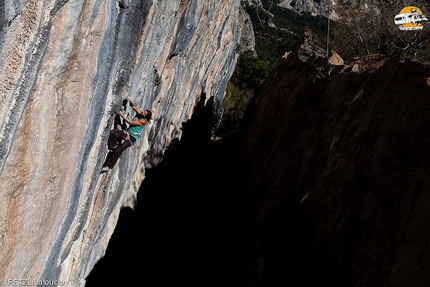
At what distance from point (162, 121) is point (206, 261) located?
512 cm

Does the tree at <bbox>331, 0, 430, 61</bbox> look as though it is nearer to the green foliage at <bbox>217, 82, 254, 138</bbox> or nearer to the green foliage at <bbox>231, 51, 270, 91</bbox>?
the green foliage at <bbox>217, 82, 254, 138</bbox>

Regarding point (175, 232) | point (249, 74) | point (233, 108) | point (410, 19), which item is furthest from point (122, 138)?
point (249, 74)

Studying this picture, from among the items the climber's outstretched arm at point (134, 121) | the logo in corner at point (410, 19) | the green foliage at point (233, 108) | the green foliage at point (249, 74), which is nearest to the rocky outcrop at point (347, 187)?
the logo in corner at point (410, 19)

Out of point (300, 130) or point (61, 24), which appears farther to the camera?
point (300, 130)

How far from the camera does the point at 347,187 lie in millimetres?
7391

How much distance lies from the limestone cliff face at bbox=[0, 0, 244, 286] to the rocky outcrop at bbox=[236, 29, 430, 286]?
419 cm

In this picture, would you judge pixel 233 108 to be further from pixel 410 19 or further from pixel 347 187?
pixel 347 187

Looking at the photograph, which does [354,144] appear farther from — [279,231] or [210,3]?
[210,3]

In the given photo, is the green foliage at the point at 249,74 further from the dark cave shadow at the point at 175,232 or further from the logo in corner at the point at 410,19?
the logo in corner at the point at 410,19

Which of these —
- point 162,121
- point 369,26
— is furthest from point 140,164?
point 369,26

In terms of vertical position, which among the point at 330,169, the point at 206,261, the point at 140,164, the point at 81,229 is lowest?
the point at 206,261

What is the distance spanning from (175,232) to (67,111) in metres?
10.2

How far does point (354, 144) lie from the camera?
7.81 metres

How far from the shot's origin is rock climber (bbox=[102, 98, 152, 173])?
7.61m
